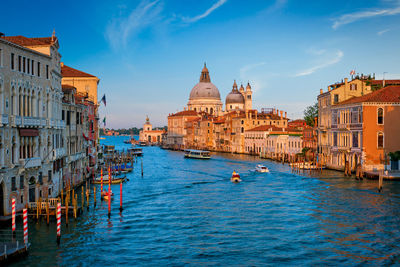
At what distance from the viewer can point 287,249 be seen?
16.5 m

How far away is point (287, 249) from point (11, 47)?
43.0 ft

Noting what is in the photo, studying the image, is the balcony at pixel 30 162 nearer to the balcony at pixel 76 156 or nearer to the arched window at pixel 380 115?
the balcony at pixel 76 156

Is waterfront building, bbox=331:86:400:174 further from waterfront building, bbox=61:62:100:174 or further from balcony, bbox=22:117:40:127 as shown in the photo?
balcony, bbox=22:117:40:127

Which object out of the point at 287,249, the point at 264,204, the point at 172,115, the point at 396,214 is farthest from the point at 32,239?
the point at 172,115

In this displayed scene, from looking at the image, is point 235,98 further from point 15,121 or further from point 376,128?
point 15,121

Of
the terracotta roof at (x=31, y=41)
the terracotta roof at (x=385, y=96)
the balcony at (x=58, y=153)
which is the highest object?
the terracotta roof at (x=31, y=41)

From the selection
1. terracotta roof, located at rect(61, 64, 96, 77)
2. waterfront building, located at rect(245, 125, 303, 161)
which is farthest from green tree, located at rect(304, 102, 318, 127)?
terracotta roof, located at rect(61, 64, 96, 77)

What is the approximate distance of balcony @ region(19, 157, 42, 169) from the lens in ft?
61.0

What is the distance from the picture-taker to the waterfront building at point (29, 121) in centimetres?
1738

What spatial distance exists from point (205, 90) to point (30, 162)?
378 feet

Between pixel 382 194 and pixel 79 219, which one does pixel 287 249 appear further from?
pixel 382 194

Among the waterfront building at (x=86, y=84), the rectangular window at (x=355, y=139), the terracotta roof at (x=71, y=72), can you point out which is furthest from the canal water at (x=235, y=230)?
the terracotta roof at (x=71, y=72)

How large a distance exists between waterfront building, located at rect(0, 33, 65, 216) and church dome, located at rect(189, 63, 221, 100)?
110 meters

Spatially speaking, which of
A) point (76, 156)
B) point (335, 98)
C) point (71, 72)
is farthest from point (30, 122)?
point (335, 98)
